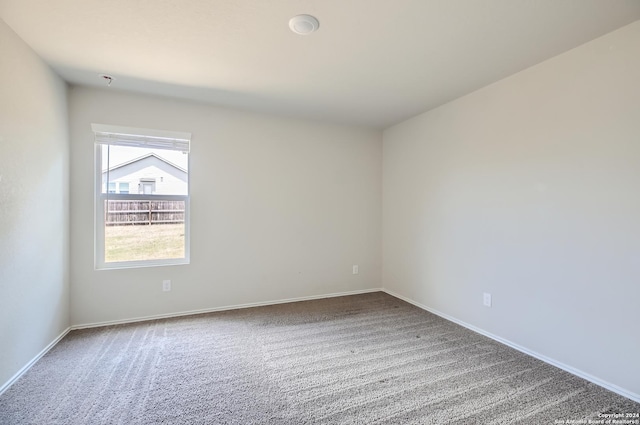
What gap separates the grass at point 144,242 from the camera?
3.00 metres

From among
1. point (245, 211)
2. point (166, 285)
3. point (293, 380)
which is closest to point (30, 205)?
point (166, 285)

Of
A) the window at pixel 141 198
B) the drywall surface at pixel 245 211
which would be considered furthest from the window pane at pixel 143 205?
the drywall surface at pixel 245 211

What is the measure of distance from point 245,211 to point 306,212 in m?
0.80

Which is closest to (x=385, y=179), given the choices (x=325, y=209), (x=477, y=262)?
(x=325, y=209)

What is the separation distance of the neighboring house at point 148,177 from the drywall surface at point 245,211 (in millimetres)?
156

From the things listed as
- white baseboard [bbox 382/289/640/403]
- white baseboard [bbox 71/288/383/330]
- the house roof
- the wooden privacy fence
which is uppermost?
the house roof

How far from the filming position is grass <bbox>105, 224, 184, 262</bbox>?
3.00m

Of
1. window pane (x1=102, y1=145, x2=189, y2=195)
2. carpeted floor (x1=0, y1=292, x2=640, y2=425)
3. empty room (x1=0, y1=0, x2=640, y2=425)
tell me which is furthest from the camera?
window pane (x1=102, y1=145, x2=189, y2=195)

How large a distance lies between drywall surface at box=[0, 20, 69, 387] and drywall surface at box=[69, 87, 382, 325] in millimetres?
214

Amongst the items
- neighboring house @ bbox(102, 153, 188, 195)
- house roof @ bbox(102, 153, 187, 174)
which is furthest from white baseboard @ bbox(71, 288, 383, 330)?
house roof @ bbox(102, 153, 187, 174)

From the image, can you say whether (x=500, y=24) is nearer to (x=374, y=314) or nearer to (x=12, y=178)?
(x=374, y=314)

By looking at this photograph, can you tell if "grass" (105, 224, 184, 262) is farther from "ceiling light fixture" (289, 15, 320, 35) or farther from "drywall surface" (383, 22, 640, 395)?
"drywall surface" (383, 22, 640, 395)

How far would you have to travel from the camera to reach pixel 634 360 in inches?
71.2

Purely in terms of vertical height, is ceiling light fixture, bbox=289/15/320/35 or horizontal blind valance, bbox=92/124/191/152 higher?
ceiling light fixture, bbox=289/15/320/35
